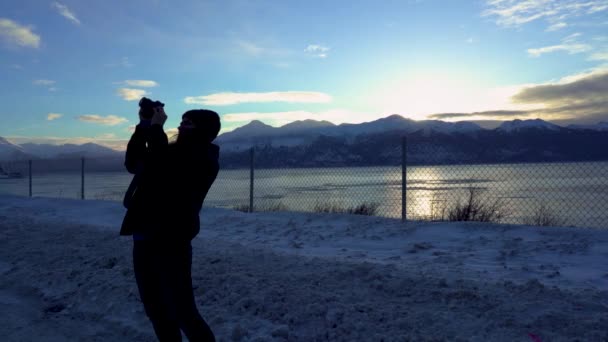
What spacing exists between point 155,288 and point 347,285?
7.57ft

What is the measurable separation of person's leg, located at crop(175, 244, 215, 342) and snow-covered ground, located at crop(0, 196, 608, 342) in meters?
1.00

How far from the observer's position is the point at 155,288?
283 cm

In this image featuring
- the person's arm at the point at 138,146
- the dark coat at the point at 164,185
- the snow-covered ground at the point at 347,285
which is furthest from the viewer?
the snow-covered ground at the point at 347,285

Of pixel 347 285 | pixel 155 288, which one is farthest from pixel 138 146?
pixel 347 285

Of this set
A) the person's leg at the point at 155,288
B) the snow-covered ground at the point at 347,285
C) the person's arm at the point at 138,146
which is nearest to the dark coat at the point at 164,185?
the person's arm at the point at 138,146

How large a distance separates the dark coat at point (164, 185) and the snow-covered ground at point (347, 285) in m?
1.43

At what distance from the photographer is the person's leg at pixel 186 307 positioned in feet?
9.05

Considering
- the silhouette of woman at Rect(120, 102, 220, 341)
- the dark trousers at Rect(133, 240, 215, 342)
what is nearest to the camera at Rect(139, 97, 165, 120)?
the silhouette of woman at Rect(120, 102, 220, 341)

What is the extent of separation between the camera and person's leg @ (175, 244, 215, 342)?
2.76 m

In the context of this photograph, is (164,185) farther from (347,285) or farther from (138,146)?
(347,285)

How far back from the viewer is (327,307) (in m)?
4.07

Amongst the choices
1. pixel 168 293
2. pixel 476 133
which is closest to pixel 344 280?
pixel 168 293

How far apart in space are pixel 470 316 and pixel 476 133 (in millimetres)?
7517

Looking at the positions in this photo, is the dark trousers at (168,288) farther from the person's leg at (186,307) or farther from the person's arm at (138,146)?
the person's arm at (138,146)
